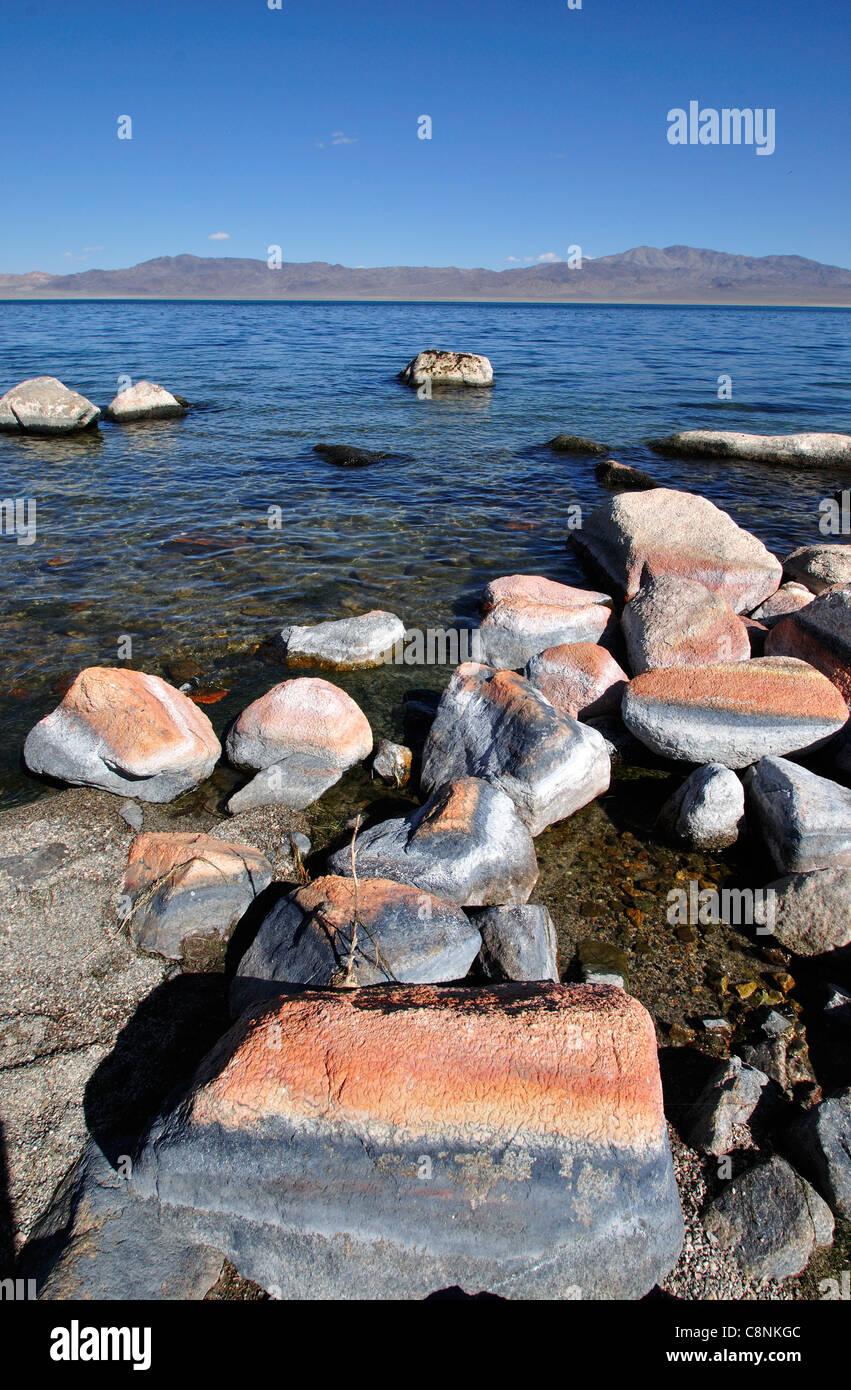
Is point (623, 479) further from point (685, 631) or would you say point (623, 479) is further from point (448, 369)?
point (448, 369)

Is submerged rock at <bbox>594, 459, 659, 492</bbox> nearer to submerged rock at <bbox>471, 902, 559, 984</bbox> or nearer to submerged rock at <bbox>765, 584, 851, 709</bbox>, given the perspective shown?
submerged rock at <bbox>765, 584, 851, 709</bbox>

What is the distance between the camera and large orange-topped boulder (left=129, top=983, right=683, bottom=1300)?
252 cm

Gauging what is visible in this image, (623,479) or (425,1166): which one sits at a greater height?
(623,479)

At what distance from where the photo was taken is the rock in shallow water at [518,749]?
4.99 metres

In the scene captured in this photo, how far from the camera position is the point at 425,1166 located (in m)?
2.54

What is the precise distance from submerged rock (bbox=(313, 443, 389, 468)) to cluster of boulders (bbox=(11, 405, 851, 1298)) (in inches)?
371

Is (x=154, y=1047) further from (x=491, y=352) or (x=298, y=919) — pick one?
(x=491, y=352)

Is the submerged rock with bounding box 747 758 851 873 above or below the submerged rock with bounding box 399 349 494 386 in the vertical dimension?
Result: below

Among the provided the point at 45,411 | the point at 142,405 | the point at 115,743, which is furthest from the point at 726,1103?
the point at 142,405

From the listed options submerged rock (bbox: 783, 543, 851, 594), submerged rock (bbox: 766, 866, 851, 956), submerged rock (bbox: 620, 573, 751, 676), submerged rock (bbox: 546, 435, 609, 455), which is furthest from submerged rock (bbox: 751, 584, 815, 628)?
submerged rock (bbox: 546, 435, 609, 455)

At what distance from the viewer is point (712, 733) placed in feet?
17.5

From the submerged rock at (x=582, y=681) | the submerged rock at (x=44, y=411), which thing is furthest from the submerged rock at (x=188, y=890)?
the submerged rock at (x=44, y=411)

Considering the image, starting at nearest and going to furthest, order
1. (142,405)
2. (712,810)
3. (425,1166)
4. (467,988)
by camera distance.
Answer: (425,1166) → (467,988) → (712,810) → (142,405)

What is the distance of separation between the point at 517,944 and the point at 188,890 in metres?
1.84
